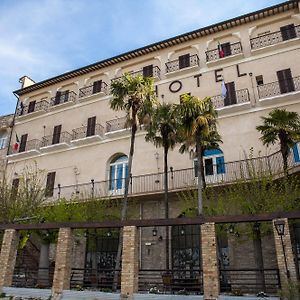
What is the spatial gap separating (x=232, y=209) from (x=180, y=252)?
4.78 metres

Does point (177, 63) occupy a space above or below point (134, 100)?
above

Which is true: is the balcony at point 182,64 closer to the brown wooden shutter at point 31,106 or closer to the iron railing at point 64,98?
the iron railing at point 64,98

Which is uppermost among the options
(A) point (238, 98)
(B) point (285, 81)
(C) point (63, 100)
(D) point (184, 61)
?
(D) point (184, 61)

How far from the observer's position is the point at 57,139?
1072 inches

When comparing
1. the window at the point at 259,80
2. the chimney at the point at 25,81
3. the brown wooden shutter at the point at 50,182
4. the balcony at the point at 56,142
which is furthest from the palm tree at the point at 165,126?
the chimney at the point at 25,81

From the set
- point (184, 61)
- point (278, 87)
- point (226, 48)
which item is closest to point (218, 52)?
point (226, 48)

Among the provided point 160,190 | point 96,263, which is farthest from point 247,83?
point 96,263

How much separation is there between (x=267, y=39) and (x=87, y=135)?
47.1ft

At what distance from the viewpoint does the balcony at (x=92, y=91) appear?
2693 cm

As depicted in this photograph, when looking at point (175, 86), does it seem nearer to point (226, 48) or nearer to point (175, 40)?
point (175, 40)

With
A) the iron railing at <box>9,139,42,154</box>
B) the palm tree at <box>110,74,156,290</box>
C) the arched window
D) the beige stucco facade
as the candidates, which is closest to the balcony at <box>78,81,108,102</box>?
the beige stucco facade

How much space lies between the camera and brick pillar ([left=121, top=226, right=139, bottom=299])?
1185cm

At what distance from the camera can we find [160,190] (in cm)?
2031

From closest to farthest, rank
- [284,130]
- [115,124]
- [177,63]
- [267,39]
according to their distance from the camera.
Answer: [284,130] < [267,39] < [115,124] < [177,63]
